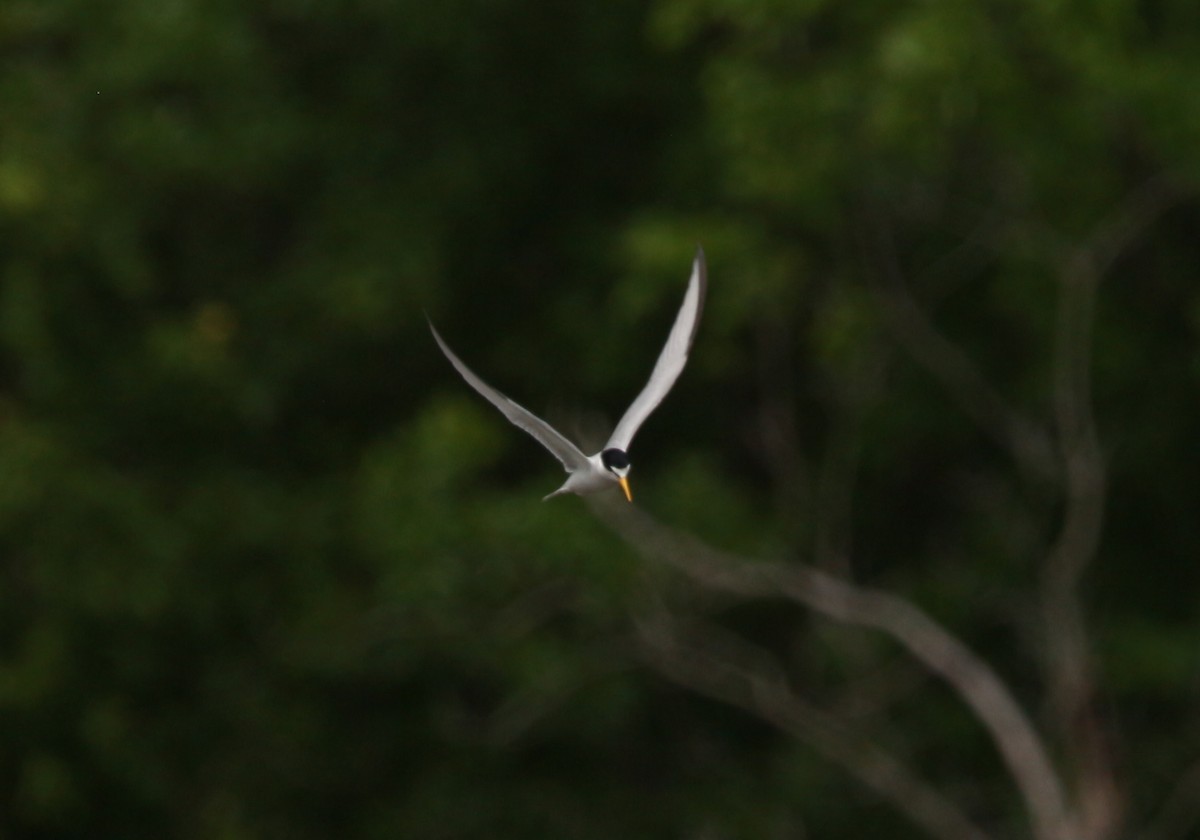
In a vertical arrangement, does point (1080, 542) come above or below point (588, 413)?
above

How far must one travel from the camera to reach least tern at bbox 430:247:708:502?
5.50 metres

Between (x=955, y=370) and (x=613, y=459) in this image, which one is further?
(x=955, y=370)

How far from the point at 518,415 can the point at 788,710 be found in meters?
10.1

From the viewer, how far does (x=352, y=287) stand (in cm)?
1620

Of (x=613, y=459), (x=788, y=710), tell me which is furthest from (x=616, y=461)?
(x=788, y=710)

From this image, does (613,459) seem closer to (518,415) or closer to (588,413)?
(518,415)

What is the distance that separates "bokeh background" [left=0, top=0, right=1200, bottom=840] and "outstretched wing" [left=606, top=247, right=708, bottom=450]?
790cm

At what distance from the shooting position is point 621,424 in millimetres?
5836

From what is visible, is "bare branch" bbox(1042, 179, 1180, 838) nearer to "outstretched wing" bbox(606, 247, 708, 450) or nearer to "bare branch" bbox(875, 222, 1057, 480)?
"bare branch" bbox(875, 222, 1057, 480)

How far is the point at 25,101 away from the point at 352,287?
2.25 meters

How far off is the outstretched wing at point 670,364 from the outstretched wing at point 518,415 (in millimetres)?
125

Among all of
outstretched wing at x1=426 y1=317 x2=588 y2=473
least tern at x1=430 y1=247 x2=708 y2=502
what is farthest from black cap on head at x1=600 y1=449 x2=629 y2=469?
outstretched wing at x1=426 y1=317 x2=588 y2=473

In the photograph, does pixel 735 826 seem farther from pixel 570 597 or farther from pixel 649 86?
pixel 649 86

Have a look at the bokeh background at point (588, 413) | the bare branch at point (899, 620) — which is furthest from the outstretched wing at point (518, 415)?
the bare branch at point (899, 620)
